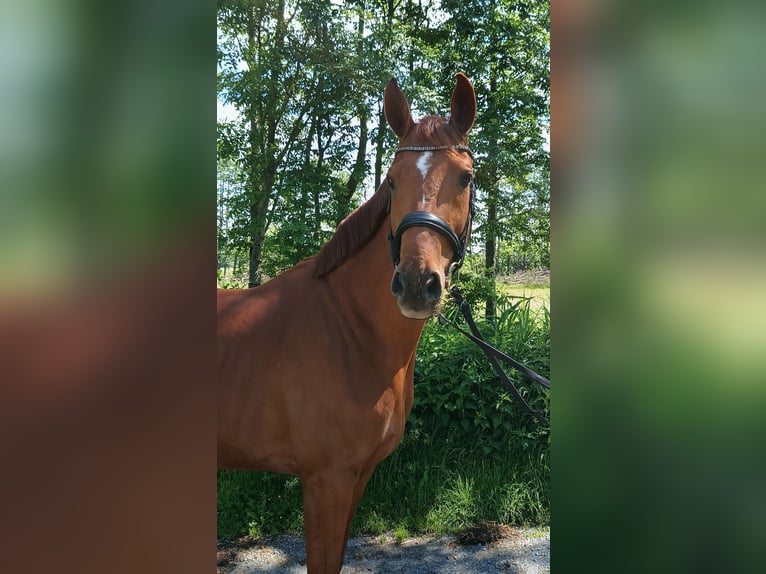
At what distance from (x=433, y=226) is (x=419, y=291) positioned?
0.26m

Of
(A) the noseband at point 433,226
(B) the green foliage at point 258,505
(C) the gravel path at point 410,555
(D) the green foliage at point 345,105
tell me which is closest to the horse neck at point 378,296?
(A) the noseband at point 433,226

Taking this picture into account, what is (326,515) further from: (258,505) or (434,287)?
(258,505)

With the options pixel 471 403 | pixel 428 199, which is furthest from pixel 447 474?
pixel 428 199

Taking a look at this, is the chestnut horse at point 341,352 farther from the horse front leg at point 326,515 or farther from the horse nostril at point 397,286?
the horse nostril at point 397,286

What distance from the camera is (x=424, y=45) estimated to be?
5.79 metres

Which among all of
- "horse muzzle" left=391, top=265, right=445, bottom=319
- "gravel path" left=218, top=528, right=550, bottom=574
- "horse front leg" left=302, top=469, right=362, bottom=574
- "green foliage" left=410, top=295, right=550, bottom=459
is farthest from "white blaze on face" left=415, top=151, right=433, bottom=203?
"gravel path" left=218, top=528, right=550, bottom=574

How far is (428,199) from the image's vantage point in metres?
1.90

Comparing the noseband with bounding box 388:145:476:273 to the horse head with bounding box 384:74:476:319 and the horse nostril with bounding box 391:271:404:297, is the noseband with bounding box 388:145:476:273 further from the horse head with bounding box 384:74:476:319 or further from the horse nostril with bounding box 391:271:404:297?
the horse nostril with bounding box 391:271:404:297
